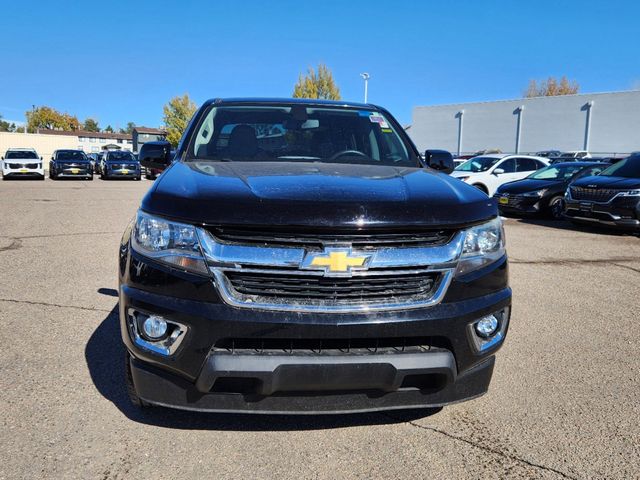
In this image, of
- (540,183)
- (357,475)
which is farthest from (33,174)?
(357,475)

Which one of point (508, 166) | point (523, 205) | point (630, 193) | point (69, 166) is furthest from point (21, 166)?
point (630, 193)

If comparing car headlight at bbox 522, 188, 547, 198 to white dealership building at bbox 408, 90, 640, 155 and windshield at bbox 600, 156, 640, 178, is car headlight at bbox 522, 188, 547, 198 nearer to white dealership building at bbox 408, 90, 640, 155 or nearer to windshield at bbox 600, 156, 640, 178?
windshield at bbox 600, 156, 640, 178

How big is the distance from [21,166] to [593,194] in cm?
2537

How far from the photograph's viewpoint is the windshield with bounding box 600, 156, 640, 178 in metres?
10.6

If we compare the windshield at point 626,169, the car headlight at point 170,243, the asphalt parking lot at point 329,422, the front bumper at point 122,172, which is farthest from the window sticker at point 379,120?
the front bumper at point 122,172

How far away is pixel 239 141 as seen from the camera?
3705 mm

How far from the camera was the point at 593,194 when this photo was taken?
1039 cm

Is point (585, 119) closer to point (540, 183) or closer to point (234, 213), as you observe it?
point (540, 183)

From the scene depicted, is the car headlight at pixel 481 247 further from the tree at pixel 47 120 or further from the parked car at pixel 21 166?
the tree at pixel 47 120

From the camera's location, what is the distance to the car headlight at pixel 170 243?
229cm

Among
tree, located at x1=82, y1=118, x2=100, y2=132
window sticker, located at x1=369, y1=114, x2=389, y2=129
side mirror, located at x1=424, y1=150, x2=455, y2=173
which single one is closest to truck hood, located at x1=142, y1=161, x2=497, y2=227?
side mirror, located at x1=424, y1=150, x2=455, y2=173

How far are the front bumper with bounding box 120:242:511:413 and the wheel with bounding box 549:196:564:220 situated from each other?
37.8 ft

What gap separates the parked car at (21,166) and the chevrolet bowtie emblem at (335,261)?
2799 centimetres

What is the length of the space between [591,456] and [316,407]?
1384 mm
